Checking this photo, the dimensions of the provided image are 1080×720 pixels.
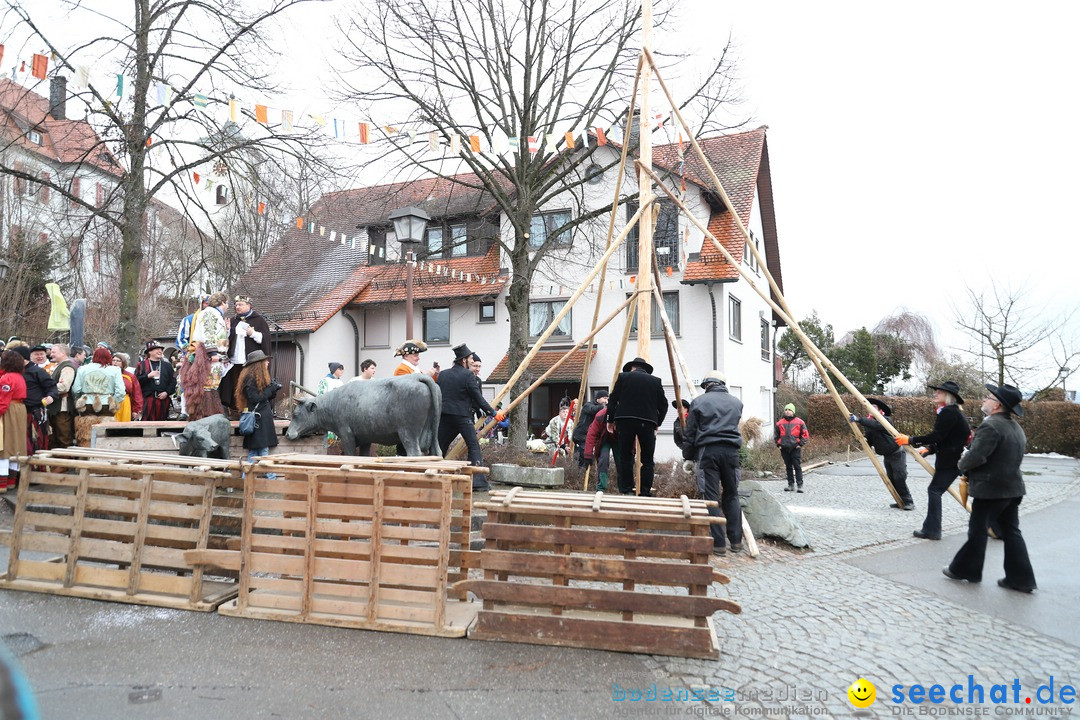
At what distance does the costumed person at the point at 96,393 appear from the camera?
8891mm

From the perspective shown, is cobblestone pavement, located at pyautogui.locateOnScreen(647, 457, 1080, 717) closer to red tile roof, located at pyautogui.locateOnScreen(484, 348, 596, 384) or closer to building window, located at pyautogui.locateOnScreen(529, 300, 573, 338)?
red tile roof, located at pyautogui.locateOnScreen(484, 348, 596, 384)

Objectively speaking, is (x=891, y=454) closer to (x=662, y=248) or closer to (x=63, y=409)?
(x=662, y=248)

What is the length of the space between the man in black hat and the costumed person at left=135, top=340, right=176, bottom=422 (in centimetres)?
695

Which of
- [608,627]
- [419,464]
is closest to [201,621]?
[419,464]

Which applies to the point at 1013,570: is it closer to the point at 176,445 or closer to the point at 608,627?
the point at 608,627

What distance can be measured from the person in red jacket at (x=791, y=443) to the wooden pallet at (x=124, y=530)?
11342 mm

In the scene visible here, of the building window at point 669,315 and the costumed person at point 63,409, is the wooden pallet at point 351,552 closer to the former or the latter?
the costumed person at point 63,409

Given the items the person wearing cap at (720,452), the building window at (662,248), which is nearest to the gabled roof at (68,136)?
the person wearing cap at (720,452)

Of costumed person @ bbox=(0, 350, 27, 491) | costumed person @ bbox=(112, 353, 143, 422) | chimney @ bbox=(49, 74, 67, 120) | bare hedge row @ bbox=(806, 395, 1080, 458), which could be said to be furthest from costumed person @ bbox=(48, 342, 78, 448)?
bare hedge row @ bbox=(806, 395, 1080, 458)

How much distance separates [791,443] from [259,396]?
1067cm

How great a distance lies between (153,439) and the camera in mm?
7457

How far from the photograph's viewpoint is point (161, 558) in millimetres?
5020

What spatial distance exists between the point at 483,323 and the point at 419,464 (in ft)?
56.7

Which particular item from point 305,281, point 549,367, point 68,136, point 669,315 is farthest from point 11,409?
point 305,281
